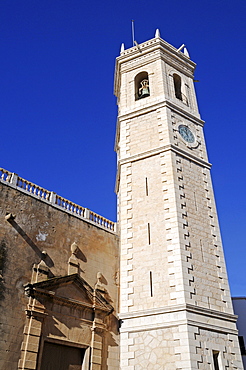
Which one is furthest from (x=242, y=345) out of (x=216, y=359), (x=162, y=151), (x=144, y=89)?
(x=144, y=89)

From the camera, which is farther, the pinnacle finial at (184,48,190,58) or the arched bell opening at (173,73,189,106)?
the pinnacle finial at (184,48,190,58)

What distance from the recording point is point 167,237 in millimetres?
13828

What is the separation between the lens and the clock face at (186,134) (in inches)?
676

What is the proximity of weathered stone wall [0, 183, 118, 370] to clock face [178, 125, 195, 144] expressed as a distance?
540 cm

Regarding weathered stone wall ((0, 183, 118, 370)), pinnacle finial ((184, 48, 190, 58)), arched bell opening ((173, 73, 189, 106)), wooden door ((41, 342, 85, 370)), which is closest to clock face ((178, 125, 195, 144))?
arched bell opening ((173, 73, 189, 106))

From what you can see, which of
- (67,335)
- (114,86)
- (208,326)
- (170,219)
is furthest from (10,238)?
(114,86)

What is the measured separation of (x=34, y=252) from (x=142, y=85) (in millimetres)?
10576

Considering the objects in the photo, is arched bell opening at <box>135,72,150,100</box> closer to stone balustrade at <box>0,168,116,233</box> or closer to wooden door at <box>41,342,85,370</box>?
stone balustrade at <box>0,168,116,233</box>

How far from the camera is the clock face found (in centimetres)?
1716

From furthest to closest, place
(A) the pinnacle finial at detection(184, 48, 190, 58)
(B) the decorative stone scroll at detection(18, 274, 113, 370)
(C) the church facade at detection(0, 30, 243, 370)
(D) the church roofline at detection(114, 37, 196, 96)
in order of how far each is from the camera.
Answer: (A) the pinnacle finial at detection(184, 48, 190, 58) < (D) the church roofline at detection(114, 37, 196, 96) < (C) the church facade at detection(0, 30, 243, 370) < (B) the decorative stone scroll at detection(18, 274, 113, 370)

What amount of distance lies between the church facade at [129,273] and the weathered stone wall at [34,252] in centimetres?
3

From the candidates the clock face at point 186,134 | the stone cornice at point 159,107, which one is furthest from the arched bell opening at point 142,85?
the clock face at point 186,134

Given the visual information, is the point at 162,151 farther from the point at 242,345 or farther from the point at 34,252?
the point at 242,345

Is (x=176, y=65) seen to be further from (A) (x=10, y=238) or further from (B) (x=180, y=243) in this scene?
(A) (x=10, y=238)
